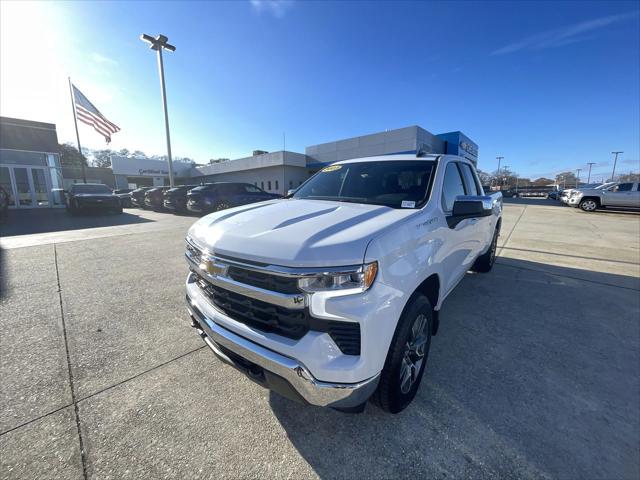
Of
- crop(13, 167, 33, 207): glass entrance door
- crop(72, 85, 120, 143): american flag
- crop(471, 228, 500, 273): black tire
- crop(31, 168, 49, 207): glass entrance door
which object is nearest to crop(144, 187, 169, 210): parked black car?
crop(72, 85, 120, 143): american flag

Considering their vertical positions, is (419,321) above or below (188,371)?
above

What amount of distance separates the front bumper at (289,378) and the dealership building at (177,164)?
8.20m

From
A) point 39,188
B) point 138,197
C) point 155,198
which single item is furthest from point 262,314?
point 39,188

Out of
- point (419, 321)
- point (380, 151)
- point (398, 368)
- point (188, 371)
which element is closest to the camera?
point (398, 368)

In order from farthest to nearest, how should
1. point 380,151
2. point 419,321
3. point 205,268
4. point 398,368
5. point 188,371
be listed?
point 380,151 → point 188,371 → point 419,321 → point 205,268 → point 398,368

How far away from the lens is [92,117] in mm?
17344

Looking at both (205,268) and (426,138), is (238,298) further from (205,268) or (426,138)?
(426,138)

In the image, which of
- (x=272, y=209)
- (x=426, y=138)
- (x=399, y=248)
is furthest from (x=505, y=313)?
(x=426, y=138)

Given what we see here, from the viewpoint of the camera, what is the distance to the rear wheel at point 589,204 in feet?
57.6

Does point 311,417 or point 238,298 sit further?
A: point 311,417

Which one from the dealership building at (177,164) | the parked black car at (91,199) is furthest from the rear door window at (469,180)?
the parked black car at (91,199)

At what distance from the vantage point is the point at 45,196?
2006 centimetres

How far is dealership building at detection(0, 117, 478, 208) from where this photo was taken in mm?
18734

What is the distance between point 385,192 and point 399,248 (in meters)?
1.09
